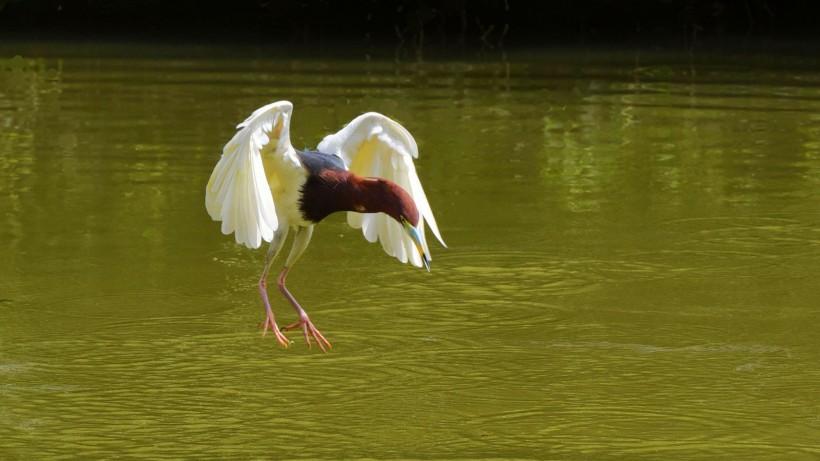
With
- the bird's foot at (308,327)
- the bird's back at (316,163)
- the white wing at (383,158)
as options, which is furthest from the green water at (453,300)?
the bird's back at (316,163)

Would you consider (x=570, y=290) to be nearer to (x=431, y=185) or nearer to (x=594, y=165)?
(x=431, y=185)

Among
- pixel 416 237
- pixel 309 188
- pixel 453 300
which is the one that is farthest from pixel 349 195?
pixel 453 300

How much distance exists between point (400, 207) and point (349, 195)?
333 millimetres

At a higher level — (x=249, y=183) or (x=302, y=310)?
(x=249, y=183)

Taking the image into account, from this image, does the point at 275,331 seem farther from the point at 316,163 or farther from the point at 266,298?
the point at 316,163

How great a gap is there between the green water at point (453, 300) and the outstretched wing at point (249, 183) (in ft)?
2.21

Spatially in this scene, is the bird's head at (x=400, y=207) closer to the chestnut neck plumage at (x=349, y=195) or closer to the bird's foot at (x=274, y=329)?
the chestnut neck plumage at (x=349, y=195)

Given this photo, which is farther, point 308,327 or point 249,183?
point 308,327

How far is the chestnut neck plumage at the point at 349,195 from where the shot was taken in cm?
662

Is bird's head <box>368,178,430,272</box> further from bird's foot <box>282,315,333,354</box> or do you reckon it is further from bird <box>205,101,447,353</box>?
bird's foot <box>282,315,333,354</box>

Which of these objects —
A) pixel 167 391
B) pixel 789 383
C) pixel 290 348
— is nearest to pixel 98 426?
pixel 167 391

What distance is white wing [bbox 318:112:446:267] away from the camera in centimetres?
715

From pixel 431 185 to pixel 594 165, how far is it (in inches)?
62.2

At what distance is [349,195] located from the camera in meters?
6.80
